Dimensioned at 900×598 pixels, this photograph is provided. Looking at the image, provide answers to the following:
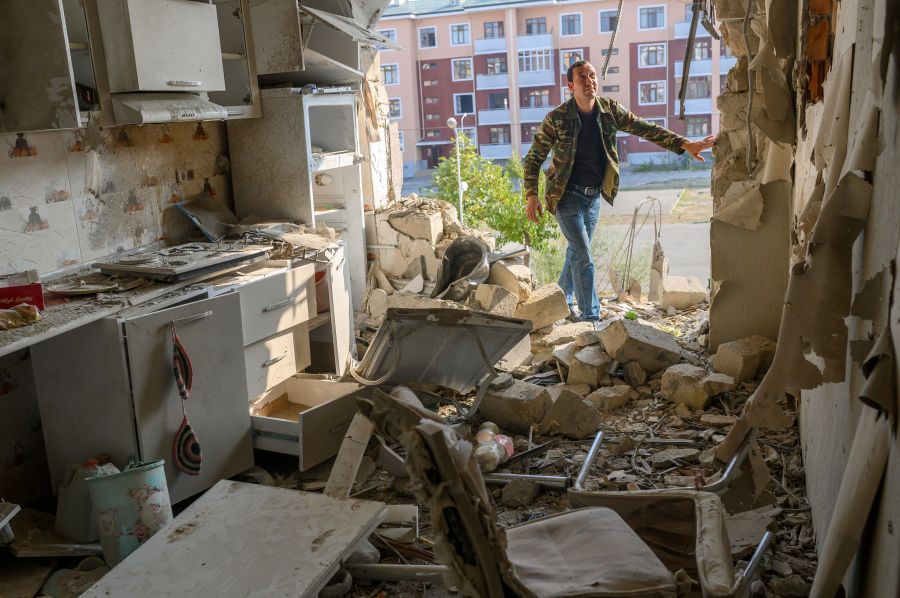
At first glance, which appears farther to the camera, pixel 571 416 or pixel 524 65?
pixel 524 65

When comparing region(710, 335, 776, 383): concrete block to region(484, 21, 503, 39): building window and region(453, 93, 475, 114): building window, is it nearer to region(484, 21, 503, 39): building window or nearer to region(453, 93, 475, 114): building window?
region(484, 21, 503, 39): building window

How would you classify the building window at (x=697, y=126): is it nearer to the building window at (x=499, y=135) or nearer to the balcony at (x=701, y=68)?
the balcony at (x=701, y=68)

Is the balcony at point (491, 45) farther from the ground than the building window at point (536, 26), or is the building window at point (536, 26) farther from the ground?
the building window at point (536, 26)

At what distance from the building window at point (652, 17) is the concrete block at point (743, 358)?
18627 mm

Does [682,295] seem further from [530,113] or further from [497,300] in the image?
[530,113]

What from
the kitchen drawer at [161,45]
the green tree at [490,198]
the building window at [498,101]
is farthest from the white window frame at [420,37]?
the kitchen drawer at [161,45]

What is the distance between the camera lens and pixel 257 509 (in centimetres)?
286

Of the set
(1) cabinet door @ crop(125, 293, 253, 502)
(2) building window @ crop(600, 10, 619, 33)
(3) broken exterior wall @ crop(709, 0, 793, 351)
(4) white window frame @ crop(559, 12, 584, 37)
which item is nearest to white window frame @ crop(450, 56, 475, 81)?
(4) white window frame @ crop(559, 12, 584, 37)

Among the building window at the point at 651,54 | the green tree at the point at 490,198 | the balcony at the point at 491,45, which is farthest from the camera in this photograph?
the balcony at the point at 491,45

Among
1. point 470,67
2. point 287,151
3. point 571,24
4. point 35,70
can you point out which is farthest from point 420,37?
point 35,70

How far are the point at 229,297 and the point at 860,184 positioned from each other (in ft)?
7.80

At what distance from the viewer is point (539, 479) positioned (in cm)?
329

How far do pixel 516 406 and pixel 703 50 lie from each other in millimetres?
19720

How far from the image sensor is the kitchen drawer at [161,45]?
3.35 m
